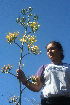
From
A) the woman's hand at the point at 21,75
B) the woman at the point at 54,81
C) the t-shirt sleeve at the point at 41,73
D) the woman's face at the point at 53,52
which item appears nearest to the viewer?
the woman at the point at 54,81

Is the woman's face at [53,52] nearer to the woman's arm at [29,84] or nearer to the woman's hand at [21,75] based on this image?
the woman's arm at [29,84]

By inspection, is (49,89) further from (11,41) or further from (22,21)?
(22,21)

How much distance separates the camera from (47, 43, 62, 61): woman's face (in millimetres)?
3450

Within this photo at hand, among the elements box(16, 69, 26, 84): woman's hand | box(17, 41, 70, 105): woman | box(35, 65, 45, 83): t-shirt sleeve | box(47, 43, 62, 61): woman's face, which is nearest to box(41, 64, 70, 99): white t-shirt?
box(17, 41, 70, 105): woman

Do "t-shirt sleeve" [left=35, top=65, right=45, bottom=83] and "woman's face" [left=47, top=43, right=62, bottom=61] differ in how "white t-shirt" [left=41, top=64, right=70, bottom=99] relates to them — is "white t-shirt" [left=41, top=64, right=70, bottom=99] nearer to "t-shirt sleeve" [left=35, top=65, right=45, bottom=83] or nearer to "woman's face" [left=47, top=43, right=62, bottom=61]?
"t-shirt sleeve" [left=35, top=65, right=45, bottom=83]

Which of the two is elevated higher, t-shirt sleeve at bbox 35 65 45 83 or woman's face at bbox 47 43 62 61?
woman's face at bbox 47 43 62 61

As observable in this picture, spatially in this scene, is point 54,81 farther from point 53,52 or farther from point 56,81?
point 53,52

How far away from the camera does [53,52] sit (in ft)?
11.3

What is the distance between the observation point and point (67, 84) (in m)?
2.84

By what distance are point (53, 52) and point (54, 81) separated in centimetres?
84

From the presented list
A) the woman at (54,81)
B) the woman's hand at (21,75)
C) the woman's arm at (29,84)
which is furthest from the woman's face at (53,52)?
the woman's hand at (21,75)

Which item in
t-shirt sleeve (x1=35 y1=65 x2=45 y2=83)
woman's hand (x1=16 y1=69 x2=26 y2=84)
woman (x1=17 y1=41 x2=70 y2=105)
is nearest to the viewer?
woman (x1=17 y1=41 x2=70 y2=105)

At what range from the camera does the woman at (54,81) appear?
274cm

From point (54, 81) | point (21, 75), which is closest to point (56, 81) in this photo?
point (54, 81)
